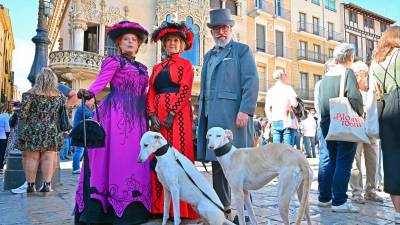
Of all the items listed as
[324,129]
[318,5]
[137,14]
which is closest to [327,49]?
[318,5]

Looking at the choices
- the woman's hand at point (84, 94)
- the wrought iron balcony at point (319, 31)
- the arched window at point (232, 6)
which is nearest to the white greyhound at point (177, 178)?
the woman's hand at point (84, 94)

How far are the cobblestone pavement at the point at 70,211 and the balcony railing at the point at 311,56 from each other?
30458 millimetres

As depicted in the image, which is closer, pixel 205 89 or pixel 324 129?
pixel 205 89

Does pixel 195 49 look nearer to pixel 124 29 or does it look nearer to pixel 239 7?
pixel 239 7

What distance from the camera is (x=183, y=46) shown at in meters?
4.49

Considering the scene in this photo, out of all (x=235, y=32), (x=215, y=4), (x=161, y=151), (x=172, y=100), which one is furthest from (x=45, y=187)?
(x=235, y=32)

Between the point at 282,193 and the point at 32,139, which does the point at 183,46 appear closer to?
the point at 282,193

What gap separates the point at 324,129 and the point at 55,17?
1248 inches

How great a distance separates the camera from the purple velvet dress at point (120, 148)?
3.97 meters

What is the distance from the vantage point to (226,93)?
3975 millimetres

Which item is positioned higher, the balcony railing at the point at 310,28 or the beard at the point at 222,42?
the balcony railing at the point at 310,28

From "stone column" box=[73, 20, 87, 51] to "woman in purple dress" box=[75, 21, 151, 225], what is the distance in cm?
1871

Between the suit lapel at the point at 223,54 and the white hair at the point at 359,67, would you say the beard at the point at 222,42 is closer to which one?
the suit lapel at the point at 223,54

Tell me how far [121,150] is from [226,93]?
1336 millimetres
